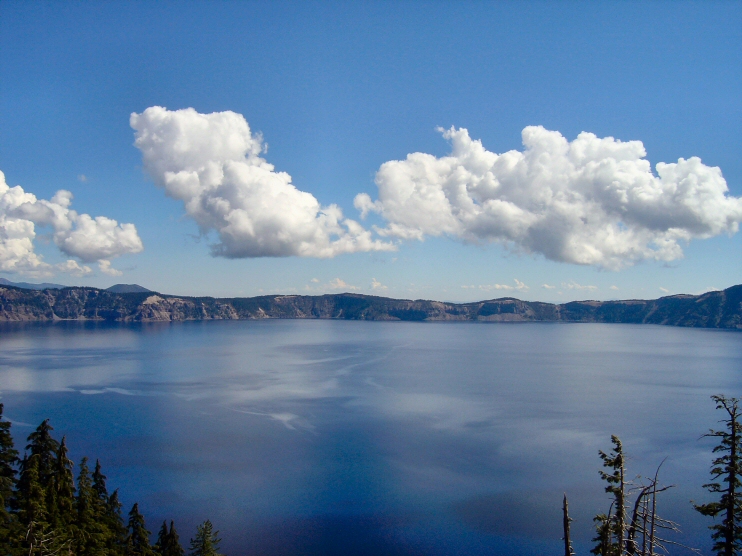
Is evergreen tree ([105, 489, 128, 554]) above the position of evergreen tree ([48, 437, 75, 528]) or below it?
below

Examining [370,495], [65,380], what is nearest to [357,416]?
[370,495]

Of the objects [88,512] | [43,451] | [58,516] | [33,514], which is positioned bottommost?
[88,512]

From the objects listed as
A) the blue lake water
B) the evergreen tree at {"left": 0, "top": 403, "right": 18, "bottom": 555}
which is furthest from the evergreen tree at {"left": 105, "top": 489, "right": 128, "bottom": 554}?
the blue lake water

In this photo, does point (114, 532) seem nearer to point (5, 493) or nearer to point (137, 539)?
point (137, 539)

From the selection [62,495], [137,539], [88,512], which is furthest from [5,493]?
[137,539]

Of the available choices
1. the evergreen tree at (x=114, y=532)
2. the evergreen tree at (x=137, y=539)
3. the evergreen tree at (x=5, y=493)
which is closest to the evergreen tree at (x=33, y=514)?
the evergreen tree at (x=5, y=493)

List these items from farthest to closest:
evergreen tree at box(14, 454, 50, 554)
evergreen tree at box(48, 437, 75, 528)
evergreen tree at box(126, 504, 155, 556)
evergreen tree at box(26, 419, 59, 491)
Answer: evergreen tree at box(126, 504, 155, 556)
evergreen tree at box(26, 419, 59, 491)
evergreen tree at box(48, 437, 75, 528)
evergreen tree at box(14, 454, 50, 554)

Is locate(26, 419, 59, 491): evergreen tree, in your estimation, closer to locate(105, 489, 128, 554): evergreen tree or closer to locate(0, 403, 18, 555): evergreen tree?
locate(0, 403, 18, 555): evergreen tree
